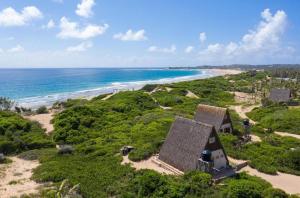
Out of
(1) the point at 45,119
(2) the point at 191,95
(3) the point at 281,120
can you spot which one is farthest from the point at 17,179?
(2) the point at 191,95

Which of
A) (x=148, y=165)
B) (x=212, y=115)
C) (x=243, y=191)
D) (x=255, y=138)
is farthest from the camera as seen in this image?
(x=255, y=138)

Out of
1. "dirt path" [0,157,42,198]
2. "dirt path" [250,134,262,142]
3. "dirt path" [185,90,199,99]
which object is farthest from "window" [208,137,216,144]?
"dirt path" [185,90,199,99]

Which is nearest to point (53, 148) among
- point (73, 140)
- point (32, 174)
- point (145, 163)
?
point (73, 140)

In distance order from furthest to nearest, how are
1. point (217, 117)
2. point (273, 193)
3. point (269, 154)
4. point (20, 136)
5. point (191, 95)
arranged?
point (191, 95) → point (20, 136) → point (217, 117) → point (269, 154) → point (273, 193)

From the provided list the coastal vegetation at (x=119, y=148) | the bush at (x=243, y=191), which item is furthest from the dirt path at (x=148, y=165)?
the bush at (x=243, y=191)

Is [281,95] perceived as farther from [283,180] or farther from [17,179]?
[17,179]

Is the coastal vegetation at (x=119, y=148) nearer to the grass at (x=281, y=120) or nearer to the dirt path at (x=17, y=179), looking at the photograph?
the grass at (x=281, y=120)


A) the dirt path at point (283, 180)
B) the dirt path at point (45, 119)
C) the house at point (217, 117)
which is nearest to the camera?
the dirt path at point (283, 180)
